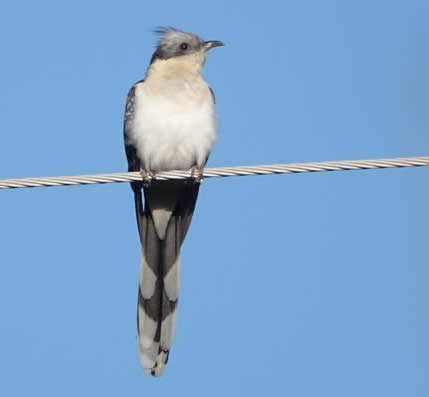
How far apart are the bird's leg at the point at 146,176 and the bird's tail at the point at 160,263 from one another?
295 millimetres

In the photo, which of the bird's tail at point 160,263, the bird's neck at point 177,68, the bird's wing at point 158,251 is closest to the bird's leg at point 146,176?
the bird's wing at point 158,251

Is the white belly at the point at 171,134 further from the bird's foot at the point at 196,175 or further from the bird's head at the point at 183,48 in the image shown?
the bird's head at the point at 183,48

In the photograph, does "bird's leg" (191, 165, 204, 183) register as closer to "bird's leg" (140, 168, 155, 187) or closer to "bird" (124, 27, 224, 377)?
"bird" (124, 27, 224, 377)

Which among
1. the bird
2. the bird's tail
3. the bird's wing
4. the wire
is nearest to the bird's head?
the bird

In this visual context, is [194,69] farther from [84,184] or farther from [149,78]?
[84,184]


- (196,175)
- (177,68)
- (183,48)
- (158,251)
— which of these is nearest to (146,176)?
(196,175)

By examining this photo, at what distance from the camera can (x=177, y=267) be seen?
732 centimetres

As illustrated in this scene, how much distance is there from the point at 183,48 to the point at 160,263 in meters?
1.89

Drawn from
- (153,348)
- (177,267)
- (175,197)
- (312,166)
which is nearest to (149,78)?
(175,197)

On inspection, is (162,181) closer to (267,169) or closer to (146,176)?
(146,176)

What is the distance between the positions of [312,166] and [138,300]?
2434mm

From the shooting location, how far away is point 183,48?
8031 millimetres

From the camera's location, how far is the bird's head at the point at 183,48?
314 inches

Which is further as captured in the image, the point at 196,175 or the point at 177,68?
the point at 177,68
